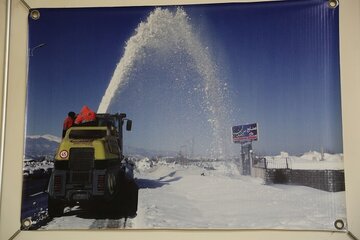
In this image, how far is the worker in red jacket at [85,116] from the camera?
5.76ft

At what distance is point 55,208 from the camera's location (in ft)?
5.62

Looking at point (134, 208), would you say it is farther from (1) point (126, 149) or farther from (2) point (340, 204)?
(2) point (340, 204)

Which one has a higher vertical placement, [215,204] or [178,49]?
[178,49]

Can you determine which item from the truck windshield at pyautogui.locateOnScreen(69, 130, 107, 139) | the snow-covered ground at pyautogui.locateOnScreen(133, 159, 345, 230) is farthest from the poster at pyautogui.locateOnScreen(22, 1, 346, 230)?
the truck windshield at pyautogui.locateOnScreen(69, 130, 107, 139)

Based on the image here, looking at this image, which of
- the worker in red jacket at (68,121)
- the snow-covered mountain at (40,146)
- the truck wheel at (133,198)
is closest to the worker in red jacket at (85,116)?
the worker in red jacket at (68,121)

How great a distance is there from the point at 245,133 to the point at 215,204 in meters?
0.38

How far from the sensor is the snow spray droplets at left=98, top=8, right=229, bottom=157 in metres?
→ 1.75

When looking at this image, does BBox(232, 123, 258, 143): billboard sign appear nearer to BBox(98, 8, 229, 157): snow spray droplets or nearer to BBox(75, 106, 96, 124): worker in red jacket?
BBox(98, 8, 229, 157): snow spray droplets

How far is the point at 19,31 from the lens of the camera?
1804 millimetres

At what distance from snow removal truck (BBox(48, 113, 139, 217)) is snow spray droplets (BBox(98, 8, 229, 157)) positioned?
135 mm

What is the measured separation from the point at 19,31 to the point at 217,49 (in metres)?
1.02

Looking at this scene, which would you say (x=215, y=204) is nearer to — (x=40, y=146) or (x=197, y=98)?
(x=197, y=98)

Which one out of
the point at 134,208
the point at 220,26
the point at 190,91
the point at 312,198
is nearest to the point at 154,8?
the point at 220,26

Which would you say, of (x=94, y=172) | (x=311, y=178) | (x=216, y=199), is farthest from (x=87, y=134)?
(x=311, y=178)
